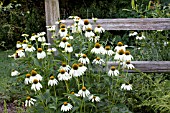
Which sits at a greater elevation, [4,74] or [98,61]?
[98,61]

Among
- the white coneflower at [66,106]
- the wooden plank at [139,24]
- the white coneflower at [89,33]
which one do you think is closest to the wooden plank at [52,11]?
the wooden plank at [139,24]

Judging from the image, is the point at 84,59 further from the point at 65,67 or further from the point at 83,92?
the point at 83,92

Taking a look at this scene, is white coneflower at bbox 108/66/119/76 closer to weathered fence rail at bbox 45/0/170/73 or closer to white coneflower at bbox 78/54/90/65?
white coneflower at bbox 78/54/90/65

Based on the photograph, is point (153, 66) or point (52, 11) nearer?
point (153, 66)

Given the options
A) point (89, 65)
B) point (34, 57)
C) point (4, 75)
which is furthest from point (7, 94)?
point (89, 65)

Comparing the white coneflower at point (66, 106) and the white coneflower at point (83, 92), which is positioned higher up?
the white coneflower at point (83, 92)

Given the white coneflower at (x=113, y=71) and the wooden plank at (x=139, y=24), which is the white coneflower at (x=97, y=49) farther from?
the wooden plank at (x=139, y=24)

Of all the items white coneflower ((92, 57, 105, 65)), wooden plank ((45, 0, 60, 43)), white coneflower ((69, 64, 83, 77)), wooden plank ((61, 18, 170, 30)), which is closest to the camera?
white coneflower ((69, 64, 83, 77))

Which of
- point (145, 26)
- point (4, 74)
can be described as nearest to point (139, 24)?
point (145, 26)

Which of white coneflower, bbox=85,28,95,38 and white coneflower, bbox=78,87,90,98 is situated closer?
white coneflower, bbox=78,87,90,98

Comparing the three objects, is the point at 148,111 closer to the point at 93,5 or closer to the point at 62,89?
the point at 62,89

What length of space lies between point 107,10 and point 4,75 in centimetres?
258

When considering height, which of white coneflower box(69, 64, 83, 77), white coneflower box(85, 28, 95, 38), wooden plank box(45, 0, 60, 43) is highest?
wooden plank box(45, 0, 60, 43)

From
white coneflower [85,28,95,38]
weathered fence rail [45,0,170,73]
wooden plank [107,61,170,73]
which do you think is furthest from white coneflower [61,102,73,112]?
wooden plank [107,61,170,73]
